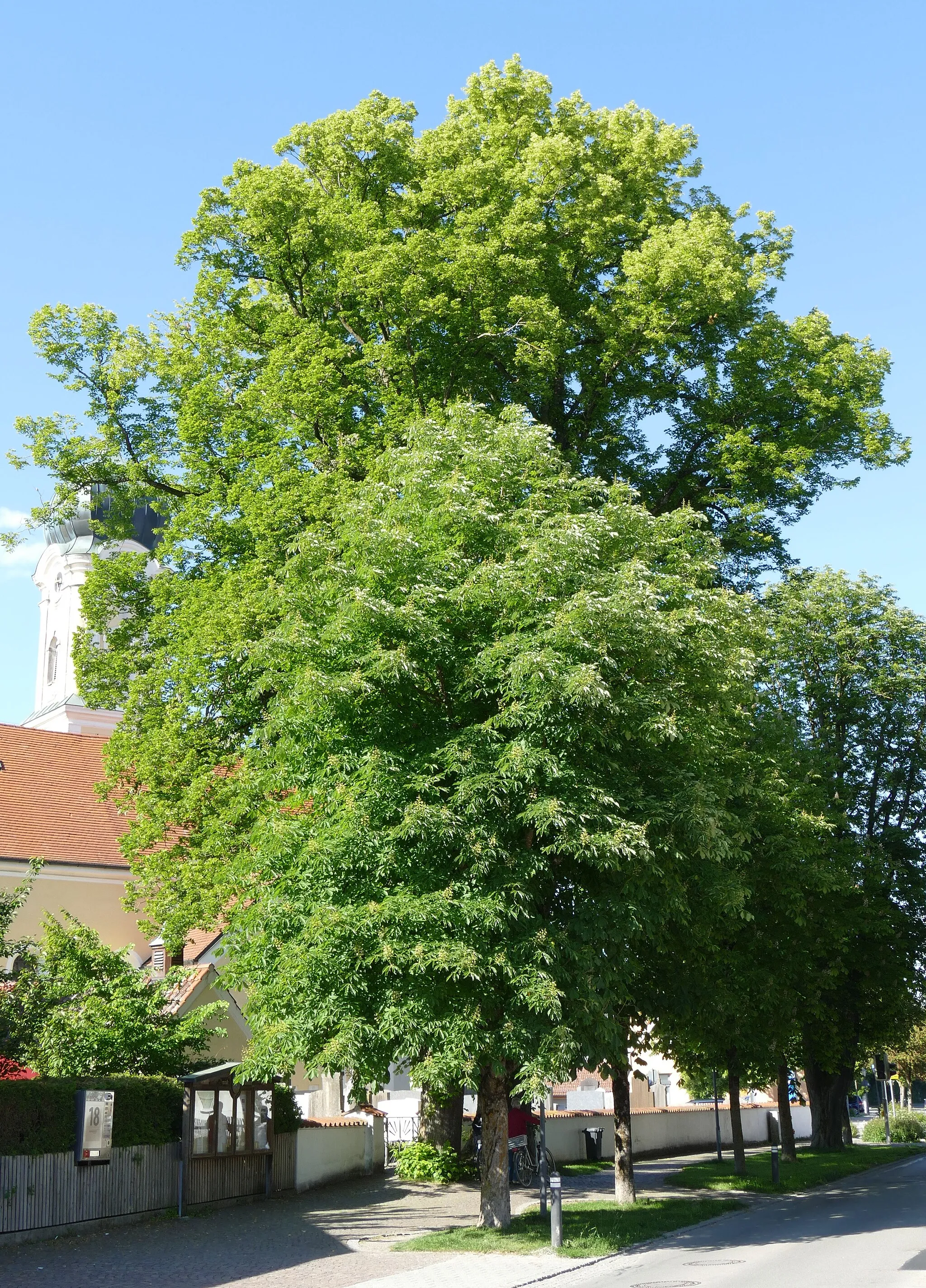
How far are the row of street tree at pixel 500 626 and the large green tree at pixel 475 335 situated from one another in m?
0.09

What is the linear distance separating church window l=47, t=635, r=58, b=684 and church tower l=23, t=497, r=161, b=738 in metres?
0.02

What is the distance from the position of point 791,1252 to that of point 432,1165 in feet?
32.2

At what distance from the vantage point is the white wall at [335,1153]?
22953 millimetres

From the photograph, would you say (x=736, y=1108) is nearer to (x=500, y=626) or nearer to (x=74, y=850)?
(x=500, y=626)

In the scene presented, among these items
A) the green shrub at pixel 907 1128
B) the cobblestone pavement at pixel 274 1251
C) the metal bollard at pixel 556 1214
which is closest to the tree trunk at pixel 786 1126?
the cobblestone pavement at pixel 274 1251

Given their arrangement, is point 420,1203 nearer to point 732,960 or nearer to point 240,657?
point 732,960

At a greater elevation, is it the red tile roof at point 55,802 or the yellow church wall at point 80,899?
the red tile roof at point 55,802

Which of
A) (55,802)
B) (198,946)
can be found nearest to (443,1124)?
(198,946)

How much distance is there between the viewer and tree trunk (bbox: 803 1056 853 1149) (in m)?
36.4

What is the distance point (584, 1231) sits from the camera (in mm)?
17047

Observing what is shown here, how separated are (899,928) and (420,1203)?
A: 15.0 m

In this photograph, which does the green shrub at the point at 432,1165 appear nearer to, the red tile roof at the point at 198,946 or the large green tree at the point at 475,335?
the red tile roof at the point at 198,946

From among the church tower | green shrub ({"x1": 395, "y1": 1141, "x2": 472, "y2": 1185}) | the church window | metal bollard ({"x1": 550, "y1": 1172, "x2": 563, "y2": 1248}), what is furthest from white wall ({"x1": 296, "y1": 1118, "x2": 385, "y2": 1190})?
the church window

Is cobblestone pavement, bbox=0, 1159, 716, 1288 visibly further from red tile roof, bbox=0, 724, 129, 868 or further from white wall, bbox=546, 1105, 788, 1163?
red tile roof, bbox=0, 724, 129, 868
